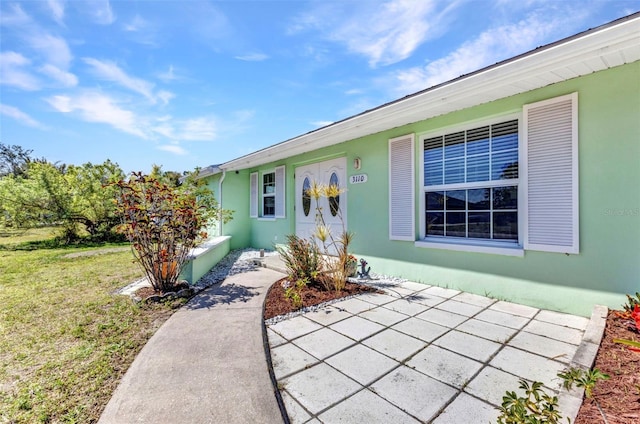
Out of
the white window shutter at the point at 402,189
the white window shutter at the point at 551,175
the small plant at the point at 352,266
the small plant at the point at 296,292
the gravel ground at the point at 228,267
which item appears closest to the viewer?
the white window shutter at the point at 551,175

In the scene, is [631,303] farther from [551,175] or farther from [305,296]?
[305,296]

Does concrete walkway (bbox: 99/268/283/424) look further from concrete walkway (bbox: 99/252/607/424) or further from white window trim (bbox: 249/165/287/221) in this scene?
white window trim (bbox: 249/165/287/221)

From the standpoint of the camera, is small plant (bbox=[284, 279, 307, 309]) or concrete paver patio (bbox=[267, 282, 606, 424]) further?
small plant (bbox=[284, 279, 307, 309])

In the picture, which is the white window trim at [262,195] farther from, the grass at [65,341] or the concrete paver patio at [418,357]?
the concrete paver patio at [418,357]

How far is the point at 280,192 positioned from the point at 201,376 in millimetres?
6725

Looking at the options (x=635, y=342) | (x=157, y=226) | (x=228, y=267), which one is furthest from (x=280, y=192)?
(x=635, y=342)

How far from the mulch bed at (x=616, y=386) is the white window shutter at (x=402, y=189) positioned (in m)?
2.99

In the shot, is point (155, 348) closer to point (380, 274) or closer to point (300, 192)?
point (380, 274)

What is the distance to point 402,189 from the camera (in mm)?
5410

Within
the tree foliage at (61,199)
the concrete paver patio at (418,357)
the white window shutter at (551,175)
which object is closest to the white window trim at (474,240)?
the white window shutter at (551,175)

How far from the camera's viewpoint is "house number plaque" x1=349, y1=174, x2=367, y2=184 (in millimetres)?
6184

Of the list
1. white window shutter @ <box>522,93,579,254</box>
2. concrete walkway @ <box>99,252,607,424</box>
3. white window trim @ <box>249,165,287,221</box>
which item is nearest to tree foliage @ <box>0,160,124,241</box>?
white window trim @ <box>249,165,287,221</box>

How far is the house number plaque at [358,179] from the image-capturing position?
618 centimetres

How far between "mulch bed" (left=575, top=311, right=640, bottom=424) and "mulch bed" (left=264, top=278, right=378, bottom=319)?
2.91 metres
